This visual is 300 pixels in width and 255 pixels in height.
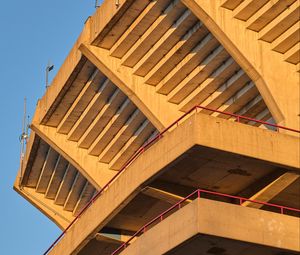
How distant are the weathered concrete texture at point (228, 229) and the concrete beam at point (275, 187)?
1533 millimetres

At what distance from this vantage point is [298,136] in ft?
114

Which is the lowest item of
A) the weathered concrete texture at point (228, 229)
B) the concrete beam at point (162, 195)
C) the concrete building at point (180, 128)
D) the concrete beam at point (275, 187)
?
the weathered concrete texture at point (228, 229)

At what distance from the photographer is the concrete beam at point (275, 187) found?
3209cm

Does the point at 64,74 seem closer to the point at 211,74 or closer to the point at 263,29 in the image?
the point at 211,74

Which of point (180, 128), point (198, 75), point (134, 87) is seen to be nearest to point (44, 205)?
point (134, 87)

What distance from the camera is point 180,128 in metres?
31.5

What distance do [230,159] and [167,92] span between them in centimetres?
1124

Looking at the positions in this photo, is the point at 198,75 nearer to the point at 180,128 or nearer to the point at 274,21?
the point at 274,21

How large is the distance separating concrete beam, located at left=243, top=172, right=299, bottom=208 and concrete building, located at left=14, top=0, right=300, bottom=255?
5 cm

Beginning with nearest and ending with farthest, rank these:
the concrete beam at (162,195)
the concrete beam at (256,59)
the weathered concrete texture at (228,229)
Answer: the weathered concrete texture at (228,229)
the concrete beam at (162,195)
the concrete beam at (256,59)

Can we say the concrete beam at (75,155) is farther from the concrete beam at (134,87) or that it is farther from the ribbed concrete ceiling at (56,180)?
the concrete beam at (134,87)

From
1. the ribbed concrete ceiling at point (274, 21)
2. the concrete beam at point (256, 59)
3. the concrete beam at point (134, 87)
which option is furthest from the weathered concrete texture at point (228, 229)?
the concrete beam at point (134, 87)

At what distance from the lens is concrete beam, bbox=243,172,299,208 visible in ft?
105

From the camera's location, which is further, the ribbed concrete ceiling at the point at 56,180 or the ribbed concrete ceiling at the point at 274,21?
the ribbed concrete ceiling at the point at 56,180
